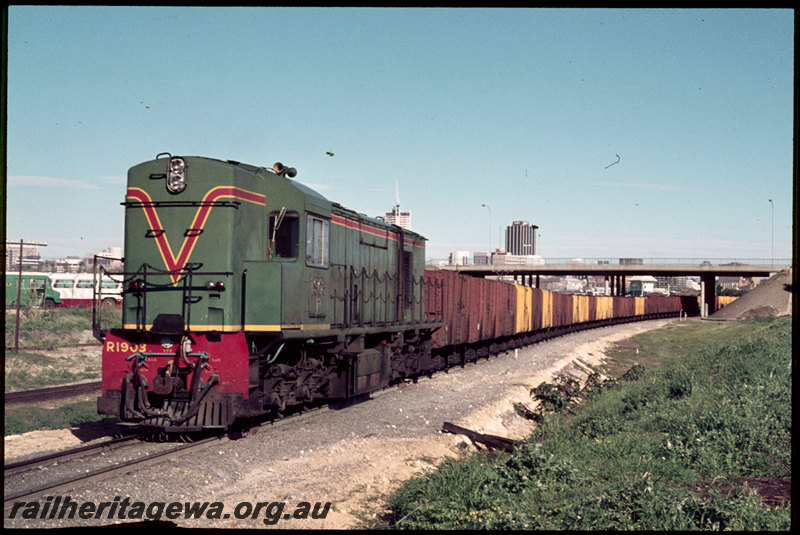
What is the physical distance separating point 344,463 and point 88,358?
20595mm

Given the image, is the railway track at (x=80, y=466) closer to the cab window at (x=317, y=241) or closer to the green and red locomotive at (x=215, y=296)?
the green and red locomotive at (x=215, y=296)

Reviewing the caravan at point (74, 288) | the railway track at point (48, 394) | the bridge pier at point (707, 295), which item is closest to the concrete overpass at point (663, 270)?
the bridge pier at point (707, 295)

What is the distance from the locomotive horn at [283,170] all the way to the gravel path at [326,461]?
4678 mm

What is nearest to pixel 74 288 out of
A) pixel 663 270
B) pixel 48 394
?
pixel 48 394

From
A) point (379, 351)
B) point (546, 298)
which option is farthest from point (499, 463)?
point (546, 298)

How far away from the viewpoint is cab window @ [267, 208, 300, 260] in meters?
12.1

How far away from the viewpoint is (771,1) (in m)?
5.72

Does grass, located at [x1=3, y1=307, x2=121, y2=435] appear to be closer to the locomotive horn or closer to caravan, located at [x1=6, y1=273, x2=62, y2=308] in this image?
caravan, located at [x1=6, y1=273, x2=62, y2=308]

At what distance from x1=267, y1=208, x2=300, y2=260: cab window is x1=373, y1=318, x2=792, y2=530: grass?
466cm

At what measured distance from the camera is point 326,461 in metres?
10.4

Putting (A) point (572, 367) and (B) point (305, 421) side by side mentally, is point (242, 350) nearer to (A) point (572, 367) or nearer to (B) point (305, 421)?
(B) point (305, 421)

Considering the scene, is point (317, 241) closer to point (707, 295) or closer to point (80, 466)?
point (80, 466)

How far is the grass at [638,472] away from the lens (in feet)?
22.7

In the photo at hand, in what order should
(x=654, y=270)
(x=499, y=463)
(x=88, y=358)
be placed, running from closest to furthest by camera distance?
(x=499, y=463) → (x=88, y=358) → (x=654, y=270)
